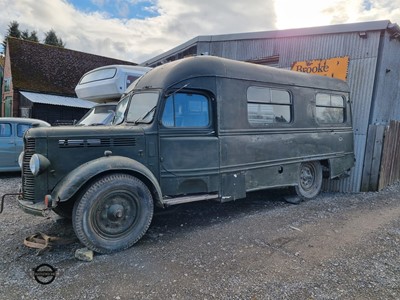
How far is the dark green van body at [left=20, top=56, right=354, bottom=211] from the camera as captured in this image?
162 inches

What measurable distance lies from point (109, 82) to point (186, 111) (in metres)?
4.51

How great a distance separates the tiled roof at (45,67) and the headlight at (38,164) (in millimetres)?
16724

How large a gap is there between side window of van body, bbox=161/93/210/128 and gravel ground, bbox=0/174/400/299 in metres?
1.73

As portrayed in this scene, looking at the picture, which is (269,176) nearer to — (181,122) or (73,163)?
(181,122)

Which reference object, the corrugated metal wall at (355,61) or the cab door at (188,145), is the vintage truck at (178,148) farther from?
the corrugated metal wall at (355,61)

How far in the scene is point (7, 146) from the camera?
930 centimetres

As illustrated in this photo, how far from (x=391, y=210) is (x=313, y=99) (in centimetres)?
292

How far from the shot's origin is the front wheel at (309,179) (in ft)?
23.0

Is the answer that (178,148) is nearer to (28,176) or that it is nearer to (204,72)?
(204,72)

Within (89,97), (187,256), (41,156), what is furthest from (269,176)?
(89,97)

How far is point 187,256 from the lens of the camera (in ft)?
13.1

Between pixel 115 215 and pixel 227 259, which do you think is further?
pixel 115 215

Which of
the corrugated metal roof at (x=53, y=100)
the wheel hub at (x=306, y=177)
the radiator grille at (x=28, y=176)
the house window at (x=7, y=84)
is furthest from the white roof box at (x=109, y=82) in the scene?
the house window at (x=7, y=84)

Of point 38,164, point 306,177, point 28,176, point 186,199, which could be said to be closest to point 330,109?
point 306,177
